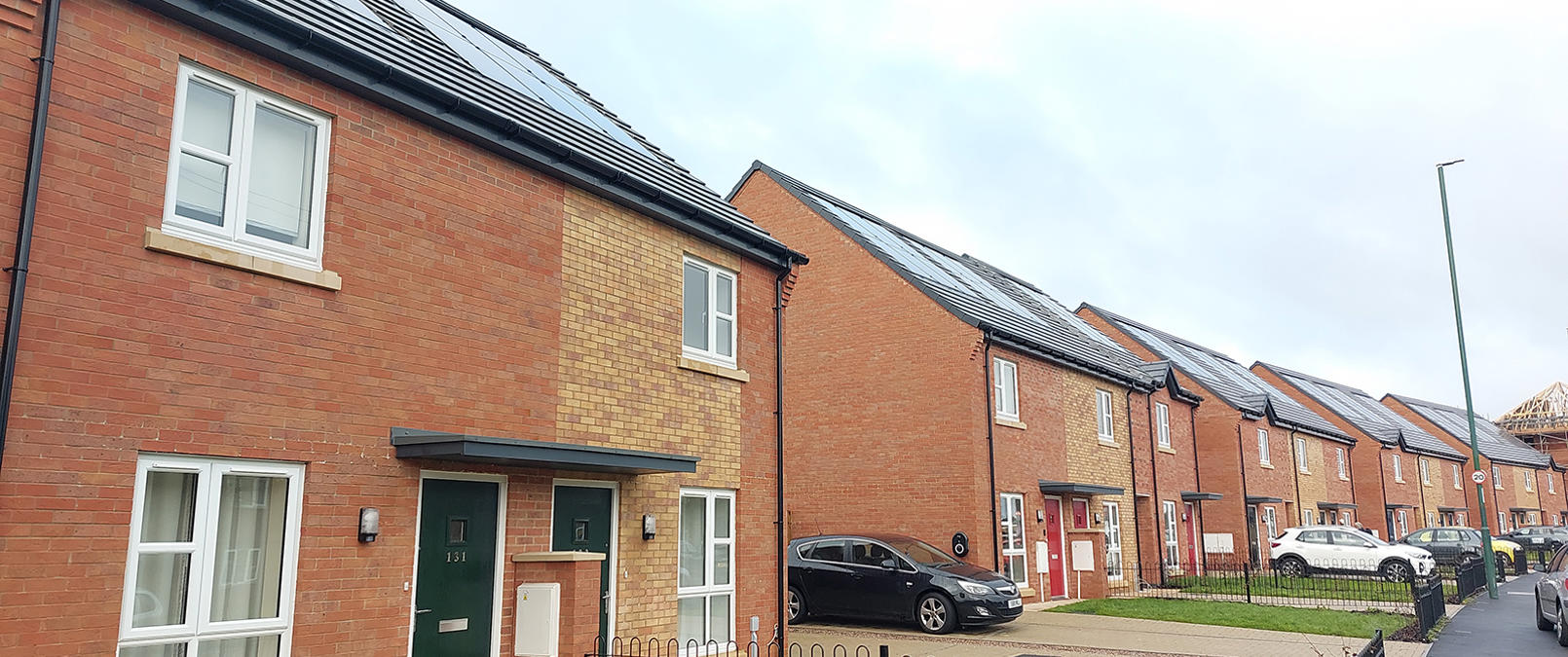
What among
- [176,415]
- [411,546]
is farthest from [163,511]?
[411,546]

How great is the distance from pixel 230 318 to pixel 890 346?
14.7 meters

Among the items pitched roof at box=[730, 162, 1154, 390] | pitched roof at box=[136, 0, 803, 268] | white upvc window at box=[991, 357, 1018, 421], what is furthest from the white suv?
pitched roof at box=[136, 0, 803, 268]

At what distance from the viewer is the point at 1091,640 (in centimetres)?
1511

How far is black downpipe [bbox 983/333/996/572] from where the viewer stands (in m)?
19.0

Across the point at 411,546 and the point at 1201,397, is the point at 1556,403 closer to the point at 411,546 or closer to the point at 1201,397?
the point at 1201,397

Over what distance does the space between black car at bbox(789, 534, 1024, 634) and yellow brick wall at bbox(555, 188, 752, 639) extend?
211 inches

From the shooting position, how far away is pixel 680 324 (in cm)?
1164

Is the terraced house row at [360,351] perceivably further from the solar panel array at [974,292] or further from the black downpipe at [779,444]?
the solar panel array at [974,292]

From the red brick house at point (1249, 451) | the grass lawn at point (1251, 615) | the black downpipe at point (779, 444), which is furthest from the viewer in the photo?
the red brick house at point (1249, 451)

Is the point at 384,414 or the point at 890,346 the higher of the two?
the point at 890,346

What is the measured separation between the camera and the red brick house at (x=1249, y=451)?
31922 millimetres

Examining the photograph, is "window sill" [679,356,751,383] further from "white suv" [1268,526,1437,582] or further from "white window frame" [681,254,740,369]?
"white suv" [1268,526,1437,582]

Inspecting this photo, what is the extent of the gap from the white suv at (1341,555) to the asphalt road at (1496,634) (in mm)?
4286

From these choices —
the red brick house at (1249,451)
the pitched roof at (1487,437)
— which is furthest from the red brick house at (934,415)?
the pitched roof at (1487,437)
